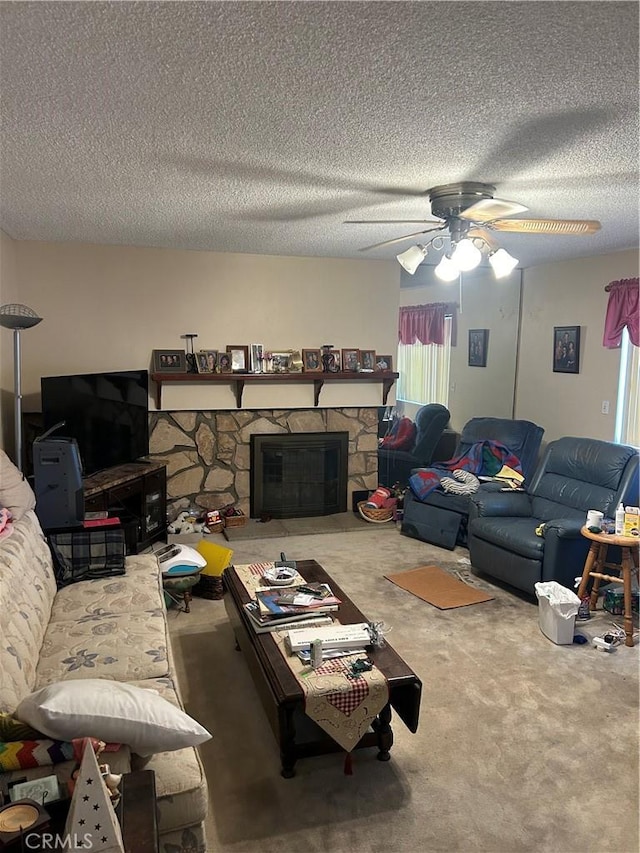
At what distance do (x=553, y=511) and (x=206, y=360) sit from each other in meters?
2.99

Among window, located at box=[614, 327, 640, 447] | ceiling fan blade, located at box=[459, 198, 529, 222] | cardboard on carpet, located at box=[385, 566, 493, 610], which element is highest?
ceiling fan blade, located at box=[459, 198, 529, 222]

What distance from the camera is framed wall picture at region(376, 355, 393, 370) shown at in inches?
221

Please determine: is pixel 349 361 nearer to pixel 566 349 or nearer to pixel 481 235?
pixel 566 349

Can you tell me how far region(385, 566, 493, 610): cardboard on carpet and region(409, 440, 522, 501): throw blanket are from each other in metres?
0.76

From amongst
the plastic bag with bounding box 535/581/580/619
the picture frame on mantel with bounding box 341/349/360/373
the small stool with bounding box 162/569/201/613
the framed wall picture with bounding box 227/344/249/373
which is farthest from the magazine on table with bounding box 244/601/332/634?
the picture frame on mantel with bounding box 341/349/360/373

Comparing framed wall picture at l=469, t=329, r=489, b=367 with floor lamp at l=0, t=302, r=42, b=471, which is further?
framed wall picture at l=469, t=329, r=489, b=367

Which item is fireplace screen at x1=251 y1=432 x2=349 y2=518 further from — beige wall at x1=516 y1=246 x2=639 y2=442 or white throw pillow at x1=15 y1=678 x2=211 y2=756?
white throw pillow at x1=15 y1=678 x2=211 y2=756

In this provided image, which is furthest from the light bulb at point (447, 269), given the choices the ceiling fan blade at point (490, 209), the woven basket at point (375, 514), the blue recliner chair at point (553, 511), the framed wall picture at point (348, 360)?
the woven basket at point (375, 514)

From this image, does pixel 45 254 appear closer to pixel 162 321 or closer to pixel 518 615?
pixel 162 321

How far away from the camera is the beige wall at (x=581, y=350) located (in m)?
4.87

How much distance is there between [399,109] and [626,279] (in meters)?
3.34

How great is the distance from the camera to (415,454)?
19.0ft

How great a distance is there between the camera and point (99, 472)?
4.40m

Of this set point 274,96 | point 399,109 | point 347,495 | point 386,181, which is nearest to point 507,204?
point 386,181
